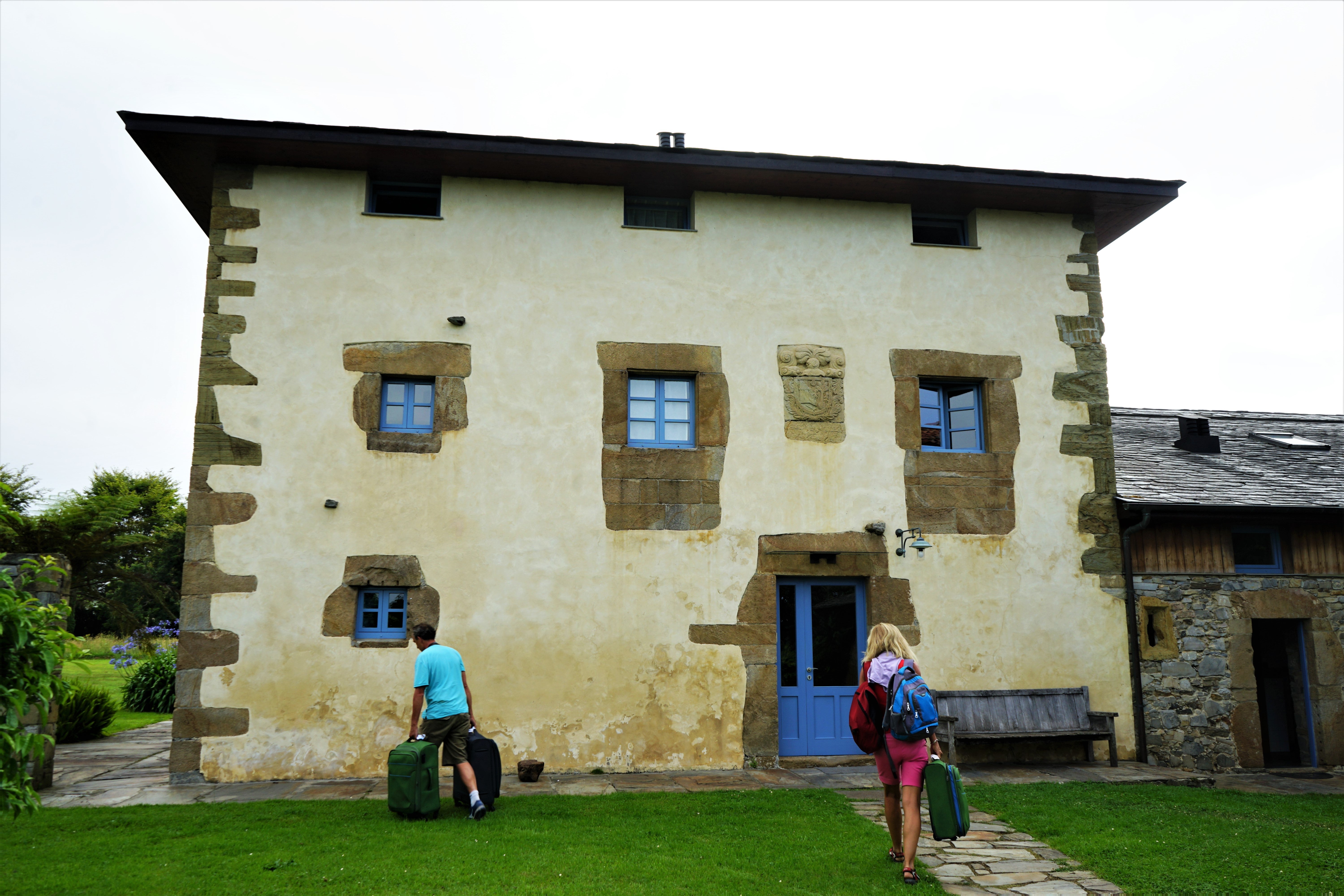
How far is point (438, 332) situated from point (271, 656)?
3.53 meters

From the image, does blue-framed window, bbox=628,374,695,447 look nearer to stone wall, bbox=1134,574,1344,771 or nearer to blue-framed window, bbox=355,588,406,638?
blue-framed window, bbox=355,588,406,638

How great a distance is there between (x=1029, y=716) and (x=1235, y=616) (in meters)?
2.69

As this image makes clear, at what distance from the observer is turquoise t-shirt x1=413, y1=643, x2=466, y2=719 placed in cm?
695

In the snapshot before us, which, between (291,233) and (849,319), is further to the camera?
(849,319)

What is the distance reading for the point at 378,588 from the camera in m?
8.91

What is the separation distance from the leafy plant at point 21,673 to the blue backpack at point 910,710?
4.15 meters

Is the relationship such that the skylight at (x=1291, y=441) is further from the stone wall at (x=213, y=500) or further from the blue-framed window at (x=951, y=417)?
the stone wall at (x=213, y=500)

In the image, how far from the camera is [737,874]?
5.30 meters

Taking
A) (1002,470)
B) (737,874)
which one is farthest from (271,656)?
(1002,470)

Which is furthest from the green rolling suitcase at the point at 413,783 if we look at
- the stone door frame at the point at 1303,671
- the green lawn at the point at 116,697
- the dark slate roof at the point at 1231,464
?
the stone door frame at the point at 1303,671

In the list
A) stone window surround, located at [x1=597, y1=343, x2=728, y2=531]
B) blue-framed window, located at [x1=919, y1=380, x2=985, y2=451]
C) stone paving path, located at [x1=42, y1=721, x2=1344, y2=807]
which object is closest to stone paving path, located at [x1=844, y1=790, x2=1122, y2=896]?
stone paving path, located at [x1=42, y1=721, x2=1344, y2=807]

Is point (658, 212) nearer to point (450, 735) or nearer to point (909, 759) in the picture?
point (450, 735)

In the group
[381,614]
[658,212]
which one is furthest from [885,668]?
[658,212]

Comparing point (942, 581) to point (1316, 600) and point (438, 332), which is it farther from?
point (438, 332)
